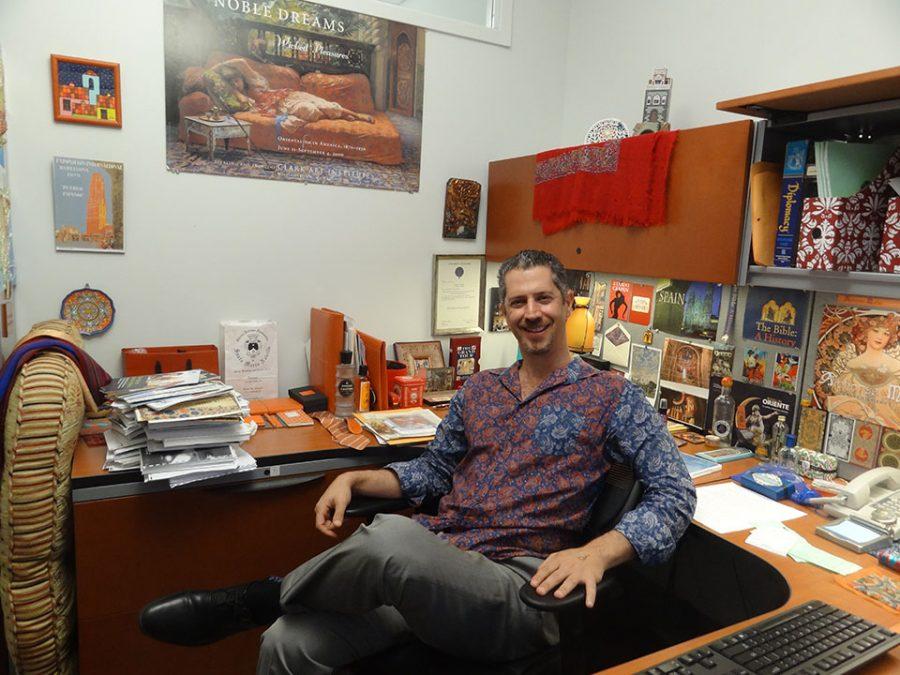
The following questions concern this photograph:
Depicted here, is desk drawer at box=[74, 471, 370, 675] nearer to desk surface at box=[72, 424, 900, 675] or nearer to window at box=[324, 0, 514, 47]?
desk surface at box=[72, 424, 900, 675]

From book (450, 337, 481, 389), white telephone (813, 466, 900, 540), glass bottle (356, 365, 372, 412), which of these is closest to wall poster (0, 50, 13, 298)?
glass bottle (356, 365, 372, 412)

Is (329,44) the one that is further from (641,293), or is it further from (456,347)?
(641,293)

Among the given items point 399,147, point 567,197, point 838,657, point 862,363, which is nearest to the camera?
point 838,657

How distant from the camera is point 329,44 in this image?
2.42 metres

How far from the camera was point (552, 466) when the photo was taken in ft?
4.97

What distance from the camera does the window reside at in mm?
2520

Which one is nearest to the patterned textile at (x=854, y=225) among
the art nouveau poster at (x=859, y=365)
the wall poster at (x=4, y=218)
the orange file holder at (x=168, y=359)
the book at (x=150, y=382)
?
the art nouveau poster at (x=859, y=365)

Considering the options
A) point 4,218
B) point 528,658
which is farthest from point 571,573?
point 4,218

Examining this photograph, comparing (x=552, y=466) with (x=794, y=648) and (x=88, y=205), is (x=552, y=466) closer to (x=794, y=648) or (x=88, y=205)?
(x=794, y=648)

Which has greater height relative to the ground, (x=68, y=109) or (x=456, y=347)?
(x=68, y=109)

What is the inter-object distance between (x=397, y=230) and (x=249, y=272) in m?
0.64

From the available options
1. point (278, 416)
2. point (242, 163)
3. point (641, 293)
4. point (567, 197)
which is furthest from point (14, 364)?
point (641, 293)

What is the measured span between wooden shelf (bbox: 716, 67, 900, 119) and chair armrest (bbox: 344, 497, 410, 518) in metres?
1.39

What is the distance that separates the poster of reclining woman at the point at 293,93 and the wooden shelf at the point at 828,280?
4.77 feet
